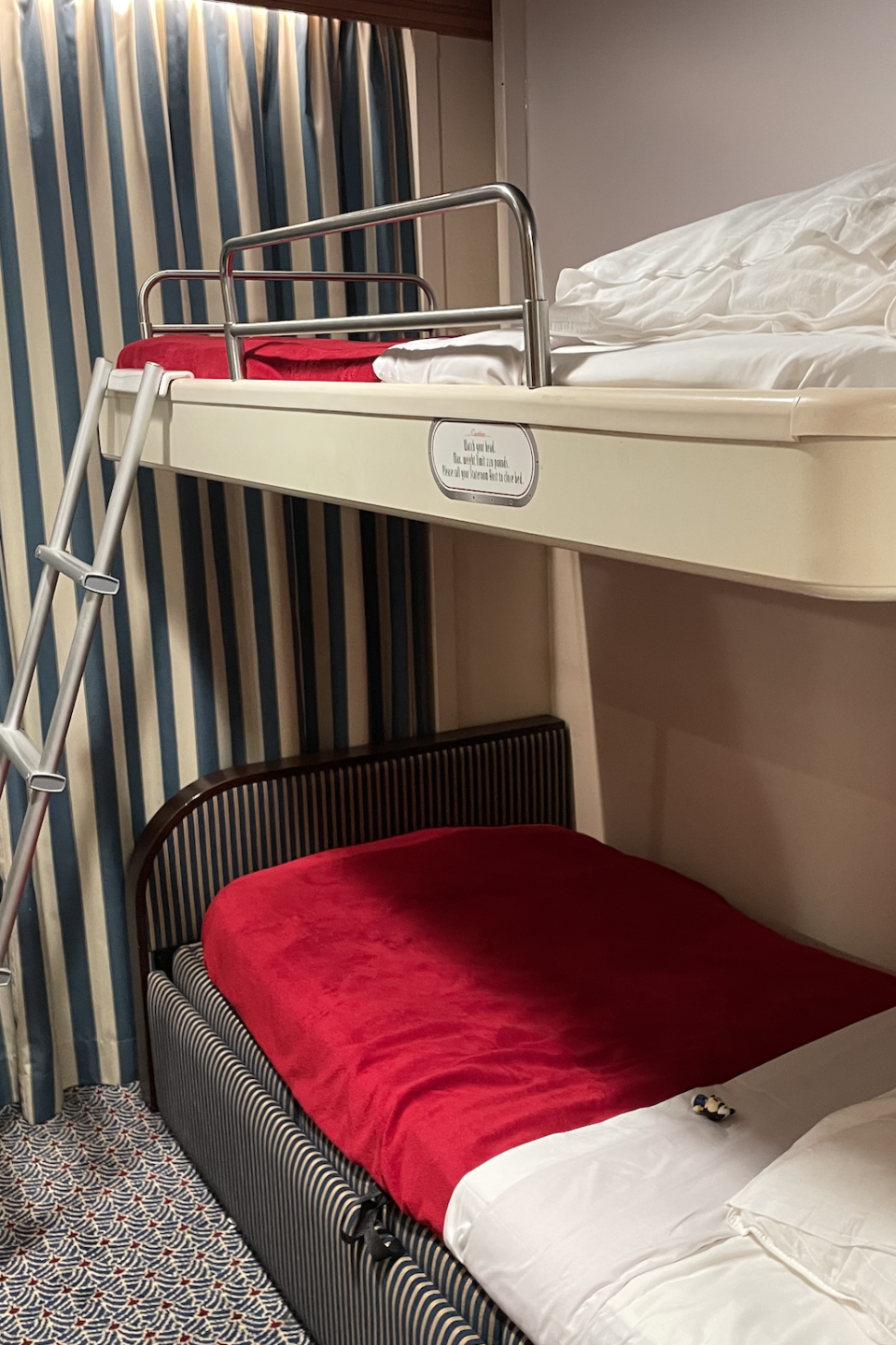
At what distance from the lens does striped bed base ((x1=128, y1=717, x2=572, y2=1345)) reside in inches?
74.0

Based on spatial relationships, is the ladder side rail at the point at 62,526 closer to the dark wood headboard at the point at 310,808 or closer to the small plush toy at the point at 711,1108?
the dark wood headboard at the point at 310,808

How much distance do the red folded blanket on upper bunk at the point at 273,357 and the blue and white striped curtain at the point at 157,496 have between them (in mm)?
408

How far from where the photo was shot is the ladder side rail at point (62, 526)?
2.51m

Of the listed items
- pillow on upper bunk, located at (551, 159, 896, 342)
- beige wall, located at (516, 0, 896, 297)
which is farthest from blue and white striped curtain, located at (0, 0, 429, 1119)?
pillow on upper bunk, located at (551, 159, 896, 342)

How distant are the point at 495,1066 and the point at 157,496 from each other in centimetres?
161

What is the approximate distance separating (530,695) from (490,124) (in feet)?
5.04

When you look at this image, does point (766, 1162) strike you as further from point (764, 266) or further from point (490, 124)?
point (490, 124)

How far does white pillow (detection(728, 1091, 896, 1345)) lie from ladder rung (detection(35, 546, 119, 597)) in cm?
141

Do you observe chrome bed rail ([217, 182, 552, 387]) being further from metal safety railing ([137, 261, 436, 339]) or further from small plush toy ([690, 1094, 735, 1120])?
small plush toy ([690, 1094, 735, 1120])

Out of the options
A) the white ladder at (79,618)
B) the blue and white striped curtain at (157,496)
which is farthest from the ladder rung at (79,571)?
the blue and white striped curtain at (157,496)

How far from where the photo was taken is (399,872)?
2.89 m

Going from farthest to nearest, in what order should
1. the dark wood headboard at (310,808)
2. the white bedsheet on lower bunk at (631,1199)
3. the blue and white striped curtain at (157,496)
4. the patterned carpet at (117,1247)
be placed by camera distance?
the dark wood headboard at (310,808) < the blue and white striped curtain at (157,496) < the patterned carpet at (117,1247) < the white bedsheet on lower bunk at (631,1199)

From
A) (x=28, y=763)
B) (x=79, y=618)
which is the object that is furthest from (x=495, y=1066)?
(x=79, y=618)

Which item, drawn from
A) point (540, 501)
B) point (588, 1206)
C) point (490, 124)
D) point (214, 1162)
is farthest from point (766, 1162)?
point (490, 124)
